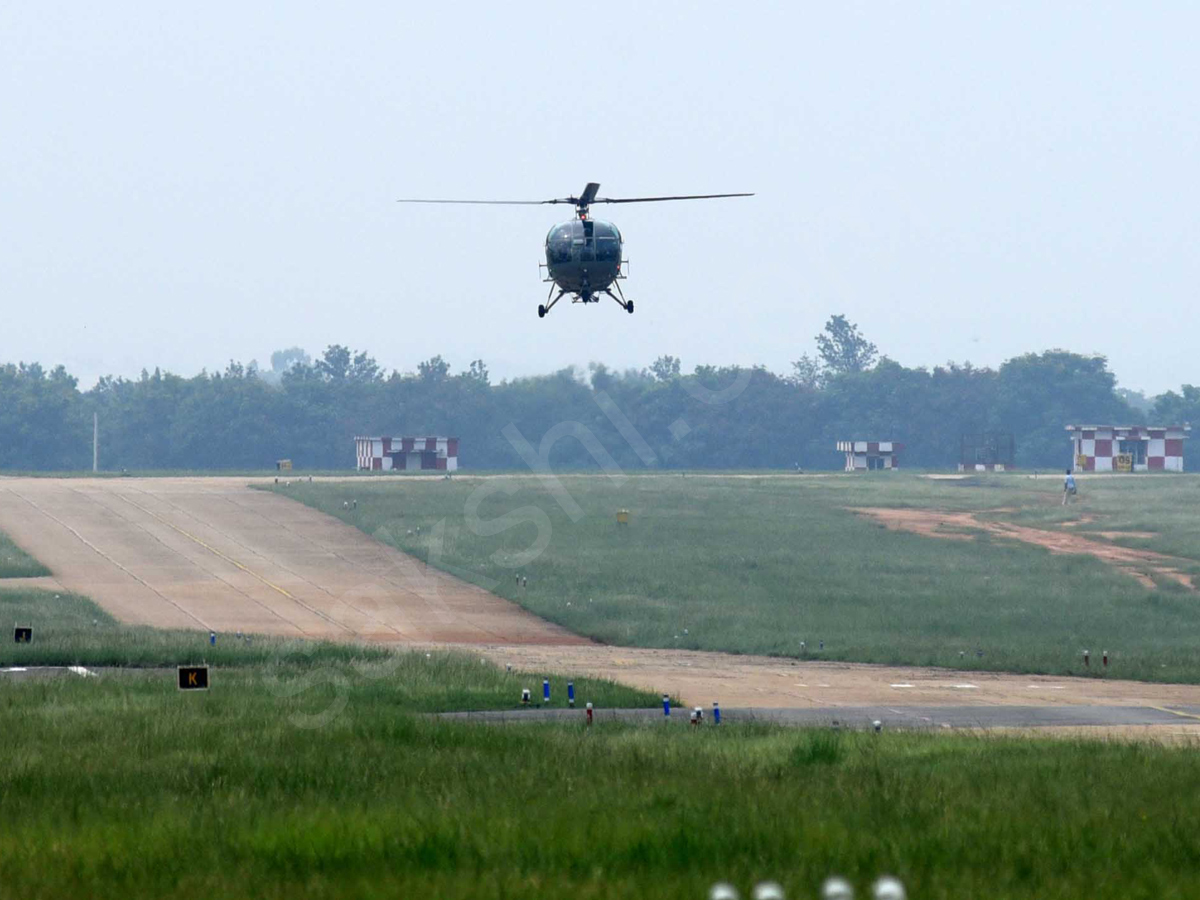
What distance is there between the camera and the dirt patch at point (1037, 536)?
212ft

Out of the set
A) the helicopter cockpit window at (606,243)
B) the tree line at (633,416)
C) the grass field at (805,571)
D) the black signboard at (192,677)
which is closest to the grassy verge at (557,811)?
the black signboard at (192,677)

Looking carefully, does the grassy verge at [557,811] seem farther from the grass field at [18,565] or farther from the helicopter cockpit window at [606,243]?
the grass field at [18,565]

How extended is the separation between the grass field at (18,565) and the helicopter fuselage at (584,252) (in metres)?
24.3

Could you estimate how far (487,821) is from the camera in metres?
15.1

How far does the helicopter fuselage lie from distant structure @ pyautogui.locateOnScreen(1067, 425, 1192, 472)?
4396 inches

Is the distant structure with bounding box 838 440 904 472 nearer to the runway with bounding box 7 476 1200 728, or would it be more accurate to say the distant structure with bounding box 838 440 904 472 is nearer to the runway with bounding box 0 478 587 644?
the runway with bounding box 7 476 1200 728

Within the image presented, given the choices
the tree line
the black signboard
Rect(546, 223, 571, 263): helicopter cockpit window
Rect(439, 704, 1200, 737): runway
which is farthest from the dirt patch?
the tree line

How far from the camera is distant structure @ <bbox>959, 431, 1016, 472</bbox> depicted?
531 feet

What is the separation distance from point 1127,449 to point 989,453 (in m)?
15.5

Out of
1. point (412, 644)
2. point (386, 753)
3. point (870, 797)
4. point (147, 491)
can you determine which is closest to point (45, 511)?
point (147, 491)

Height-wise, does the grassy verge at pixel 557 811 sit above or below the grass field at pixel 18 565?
above

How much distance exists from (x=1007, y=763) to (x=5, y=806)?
1261 centimetres

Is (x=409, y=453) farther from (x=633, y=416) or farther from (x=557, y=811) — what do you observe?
(x=557, y=811)

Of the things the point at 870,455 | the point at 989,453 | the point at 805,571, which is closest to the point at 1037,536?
the point at 805,571
